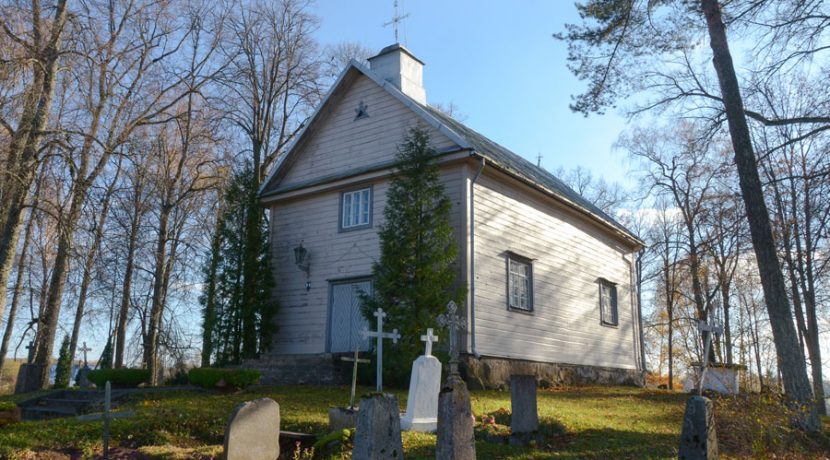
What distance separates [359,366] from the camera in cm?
1623

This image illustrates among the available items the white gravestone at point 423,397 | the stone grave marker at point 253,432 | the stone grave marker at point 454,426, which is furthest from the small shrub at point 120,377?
the stone grave marker at point 454,426

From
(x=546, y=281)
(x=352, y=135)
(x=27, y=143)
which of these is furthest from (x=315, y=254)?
(x=27, y=143)

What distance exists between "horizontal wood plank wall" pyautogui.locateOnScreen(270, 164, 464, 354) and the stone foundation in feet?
11.9

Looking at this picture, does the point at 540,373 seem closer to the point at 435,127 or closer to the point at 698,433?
the point at 435,127

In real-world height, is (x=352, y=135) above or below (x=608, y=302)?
above

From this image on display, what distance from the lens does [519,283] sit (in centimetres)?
1850

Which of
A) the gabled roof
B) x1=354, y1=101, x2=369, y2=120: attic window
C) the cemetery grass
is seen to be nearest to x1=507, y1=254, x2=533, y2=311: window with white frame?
the gabled roof

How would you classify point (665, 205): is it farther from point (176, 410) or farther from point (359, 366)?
point (176, 410)

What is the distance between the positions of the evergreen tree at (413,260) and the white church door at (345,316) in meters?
1.67

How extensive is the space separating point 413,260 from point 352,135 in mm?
5546

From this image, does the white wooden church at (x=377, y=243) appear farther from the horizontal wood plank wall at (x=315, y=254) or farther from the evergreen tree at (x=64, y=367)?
the evergreen tree at (x=64, y=367)

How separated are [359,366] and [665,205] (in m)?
23.0

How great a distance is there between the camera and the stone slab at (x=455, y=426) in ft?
22.7

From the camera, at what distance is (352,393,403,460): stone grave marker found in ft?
21.5
